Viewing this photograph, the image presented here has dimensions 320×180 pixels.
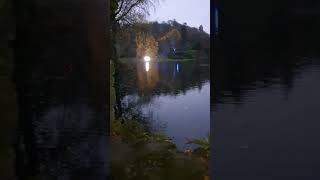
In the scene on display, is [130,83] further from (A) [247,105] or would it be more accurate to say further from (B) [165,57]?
(A) [247,105]

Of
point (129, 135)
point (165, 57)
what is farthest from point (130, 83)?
point (129, 135)

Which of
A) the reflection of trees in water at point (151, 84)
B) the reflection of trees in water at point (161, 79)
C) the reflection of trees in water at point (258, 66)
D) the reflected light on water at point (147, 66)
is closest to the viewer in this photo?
the reflection of trees in water at point (258, 66)

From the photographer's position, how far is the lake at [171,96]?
270 inches

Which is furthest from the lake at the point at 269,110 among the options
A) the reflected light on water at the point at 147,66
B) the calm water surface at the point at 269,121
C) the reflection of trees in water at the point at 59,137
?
the reflected light on water at the point at 147,66

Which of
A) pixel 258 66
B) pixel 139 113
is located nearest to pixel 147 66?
pixel 139 113

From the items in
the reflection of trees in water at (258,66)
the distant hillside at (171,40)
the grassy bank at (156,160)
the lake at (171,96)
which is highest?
the distant hillside at (171,40)

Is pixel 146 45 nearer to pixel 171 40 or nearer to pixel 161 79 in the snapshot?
pixel 161 79

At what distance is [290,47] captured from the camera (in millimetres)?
3736

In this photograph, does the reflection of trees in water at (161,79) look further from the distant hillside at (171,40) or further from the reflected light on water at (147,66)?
the distant hillside at (171,40)

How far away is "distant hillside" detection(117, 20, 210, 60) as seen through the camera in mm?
6976

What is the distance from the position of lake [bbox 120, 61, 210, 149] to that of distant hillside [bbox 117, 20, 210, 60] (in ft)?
0.74

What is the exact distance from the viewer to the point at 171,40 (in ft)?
31.7

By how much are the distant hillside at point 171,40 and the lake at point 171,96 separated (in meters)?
0.22

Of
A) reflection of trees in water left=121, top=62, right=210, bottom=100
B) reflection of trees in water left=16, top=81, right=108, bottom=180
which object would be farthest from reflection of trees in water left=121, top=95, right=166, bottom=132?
reflection of trees in water left=16, top=81, right=108, bottom=180
